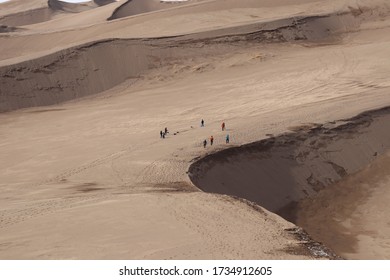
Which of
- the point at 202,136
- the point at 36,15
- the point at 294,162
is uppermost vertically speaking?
the point at 36,15

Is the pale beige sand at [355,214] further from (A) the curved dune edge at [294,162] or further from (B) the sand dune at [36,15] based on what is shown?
(B) the sand dune at [36,15]

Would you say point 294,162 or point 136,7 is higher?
point 136,7

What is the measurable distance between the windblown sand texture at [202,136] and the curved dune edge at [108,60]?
0.28 ft

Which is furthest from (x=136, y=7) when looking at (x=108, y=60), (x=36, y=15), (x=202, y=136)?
(x=202, y=136)

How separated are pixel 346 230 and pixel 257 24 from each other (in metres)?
23.6

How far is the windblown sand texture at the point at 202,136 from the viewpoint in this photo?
10.7 metres

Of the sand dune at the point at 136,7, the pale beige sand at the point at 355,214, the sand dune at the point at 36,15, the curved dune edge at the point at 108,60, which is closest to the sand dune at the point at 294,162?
the pale beige sand at the point at 355,214

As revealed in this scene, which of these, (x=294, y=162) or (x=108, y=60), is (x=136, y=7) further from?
(x=294, y=162)

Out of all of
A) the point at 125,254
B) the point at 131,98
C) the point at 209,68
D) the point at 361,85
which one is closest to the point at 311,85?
the point at 361,85

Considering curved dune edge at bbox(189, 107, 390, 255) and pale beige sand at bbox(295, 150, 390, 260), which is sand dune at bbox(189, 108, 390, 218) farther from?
pale beige sand at bbox(295, 150, 390, 260)

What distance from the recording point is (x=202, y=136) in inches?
749

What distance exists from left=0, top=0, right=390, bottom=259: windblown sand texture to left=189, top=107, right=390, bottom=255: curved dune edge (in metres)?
0.05

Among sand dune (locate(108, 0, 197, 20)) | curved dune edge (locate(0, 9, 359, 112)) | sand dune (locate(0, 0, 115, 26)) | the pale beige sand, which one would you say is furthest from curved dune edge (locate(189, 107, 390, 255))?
sand dune (locate(0, 0, 115, 26))

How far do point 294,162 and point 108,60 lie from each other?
58.0 feet
